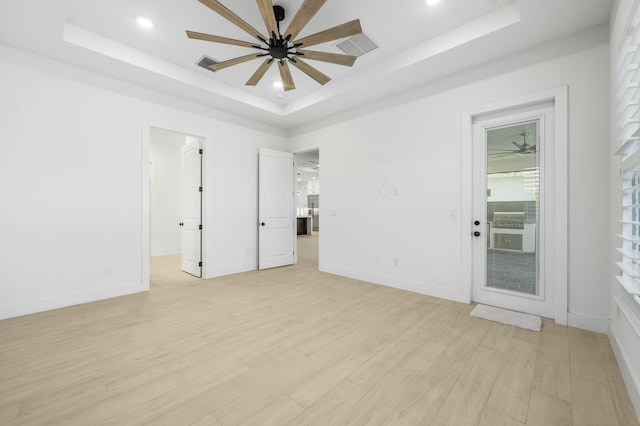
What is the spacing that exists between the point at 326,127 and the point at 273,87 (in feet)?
4.22

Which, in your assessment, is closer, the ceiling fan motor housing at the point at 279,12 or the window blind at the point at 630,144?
the window blind at the point at 630,144

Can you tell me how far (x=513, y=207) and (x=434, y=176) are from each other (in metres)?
1.01

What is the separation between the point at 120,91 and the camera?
12.4ft

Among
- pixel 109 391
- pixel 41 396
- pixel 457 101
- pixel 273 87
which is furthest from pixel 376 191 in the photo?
pixel 41 396

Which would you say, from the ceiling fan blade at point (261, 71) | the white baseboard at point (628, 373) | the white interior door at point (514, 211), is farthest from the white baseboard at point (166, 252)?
the white baseboard at point (628, 373)

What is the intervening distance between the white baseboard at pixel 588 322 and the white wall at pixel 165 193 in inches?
320

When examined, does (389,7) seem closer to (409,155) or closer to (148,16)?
(409,155)

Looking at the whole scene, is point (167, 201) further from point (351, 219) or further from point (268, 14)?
point (268, 14)

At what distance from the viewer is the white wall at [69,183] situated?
Answer: 306cm

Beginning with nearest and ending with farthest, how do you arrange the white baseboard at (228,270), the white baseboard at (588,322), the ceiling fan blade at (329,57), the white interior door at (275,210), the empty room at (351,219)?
the empty room at (351,219)
the white baseboard at (588,322)
the ceiling fan blade at (329,57)
the white baseboard at (228,270)
the white interior door at (275,210)

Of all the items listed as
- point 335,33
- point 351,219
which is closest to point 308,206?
point 351,219

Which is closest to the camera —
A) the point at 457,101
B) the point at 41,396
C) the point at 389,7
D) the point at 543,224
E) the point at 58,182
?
the point at 41,396

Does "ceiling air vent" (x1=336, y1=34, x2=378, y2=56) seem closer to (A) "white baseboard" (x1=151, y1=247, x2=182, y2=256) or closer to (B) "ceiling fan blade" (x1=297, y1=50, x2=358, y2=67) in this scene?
(B) "ceiling fan blade" (x1=297, y1=50, x2=358, y2=67)

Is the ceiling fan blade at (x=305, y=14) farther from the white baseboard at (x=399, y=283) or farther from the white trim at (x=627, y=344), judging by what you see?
the white baseboard at (x=399, y=283)
